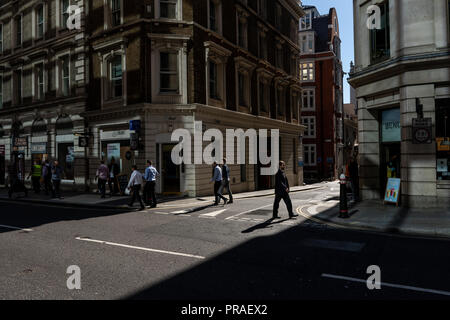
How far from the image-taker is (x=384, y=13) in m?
12.9

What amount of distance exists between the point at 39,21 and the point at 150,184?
59.0 ft

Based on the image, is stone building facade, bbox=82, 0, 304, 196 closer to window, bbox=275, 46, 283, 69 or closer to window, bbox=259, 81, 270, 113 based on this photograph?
window, bbox=259, 81, 270, 113

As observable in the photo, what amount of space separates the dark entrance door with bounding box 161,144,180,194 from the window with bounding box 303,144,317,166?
89.4 feet

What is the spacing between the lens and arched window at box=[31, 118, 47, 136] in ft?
73.7

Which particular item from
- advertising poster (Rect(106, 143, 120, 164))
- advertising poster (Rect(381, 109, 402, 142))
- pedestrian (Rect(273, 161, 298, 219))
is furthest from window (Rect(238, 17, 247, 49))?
pedestrian (Rect(273, 161, 298, 219))

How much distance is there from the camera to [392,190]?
1226cm

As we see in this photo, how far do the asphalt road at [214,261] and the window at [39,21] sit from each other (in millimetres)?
18537

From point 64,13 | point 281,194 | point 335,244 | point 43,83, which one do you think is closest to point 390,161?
point 281,194

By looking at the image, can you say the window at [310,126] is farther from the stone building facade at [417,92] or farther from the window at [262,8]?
the stone building facade at [417,92]

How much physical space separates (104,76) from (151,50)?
3749mm

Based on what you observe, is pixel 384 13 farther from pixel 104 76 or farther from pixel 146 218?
pixel 104 76

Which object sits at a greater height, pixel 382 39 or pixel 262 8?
pixel 262 8

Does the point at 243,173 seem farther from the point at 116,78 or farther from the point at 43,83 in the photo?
the point at 43,83

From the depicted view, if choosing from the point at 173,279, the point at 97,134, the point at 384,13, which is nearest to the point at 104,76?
the point at 97,134
